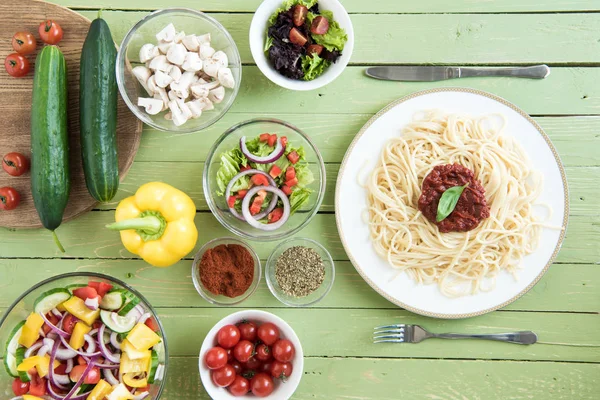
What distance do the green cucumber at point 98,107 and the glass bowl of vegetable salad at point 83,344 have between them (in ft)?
1.66

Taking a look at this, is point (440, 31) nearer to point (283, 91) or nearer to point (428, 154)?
point (428, 154)

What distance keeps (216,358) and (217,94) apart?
1338mm

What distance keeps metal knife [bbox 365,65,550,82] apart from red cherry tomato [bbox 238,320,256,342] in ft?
4.91

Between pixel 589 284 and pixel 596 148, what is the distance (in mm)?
762

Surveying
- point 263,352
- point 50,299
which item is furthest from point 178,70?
point 263,352

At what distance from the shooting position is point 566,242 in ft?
9.61

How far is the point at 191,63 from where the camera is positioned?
261 cm

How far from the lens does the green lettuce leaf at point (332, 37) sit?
8.76ft

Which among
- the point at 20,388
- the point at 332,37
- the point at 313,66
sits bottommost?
the point at 20,388

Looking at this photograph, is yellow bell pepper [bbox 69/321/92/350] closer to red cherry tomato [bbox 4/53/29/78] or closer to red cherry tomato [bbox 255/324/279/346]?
red cherry tomato [bbox 255/324/279/346]

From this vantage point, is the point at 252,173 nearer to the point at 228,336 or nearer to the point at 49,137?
the point at 228,336

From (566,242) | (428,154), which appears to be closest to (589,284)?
(566,242)

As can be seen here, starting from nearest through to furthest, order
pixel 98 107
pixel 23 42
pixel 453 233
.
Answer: pixel 98 107, pixel 23 42, pixel 453 233

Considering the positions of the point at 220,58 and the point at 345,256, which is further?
the point at 345,256
